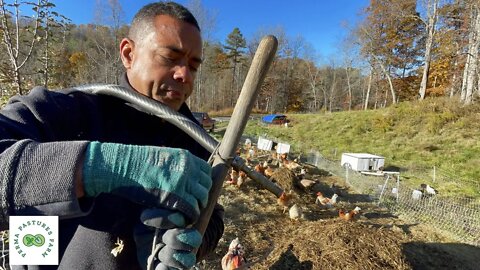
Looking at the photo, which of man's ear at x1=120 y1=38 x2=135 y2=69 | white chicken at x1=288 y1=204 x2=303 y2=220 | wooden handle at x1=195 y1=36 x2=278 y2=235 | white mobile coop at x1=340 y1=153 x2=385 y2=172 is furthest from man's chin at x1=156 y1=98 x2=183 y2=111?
white mobile coop at x1=340 y1=153 x2=385 y2=172

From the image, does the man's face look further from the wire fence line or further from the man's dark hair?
the wire fence line

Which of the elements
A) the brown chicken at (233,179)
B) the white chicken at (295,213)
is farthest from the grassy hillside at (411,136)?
the brown chicken at (233,179)

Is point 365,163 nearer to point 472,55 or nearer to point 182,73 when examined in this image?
point 472,55

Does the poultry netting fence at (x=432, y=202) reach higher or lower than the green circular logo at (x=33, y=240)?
lower

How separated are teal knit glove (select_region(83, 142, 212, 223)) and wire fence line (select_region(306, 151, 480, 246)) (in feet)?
25.9

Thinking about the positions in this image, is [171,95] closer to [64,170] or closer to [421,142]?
[64,170]

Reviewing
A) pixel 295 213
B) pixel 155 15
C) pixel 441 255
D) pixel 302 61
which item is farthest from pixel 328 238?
pixel 302 61

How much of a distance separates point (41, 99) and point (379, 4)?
31725 mm

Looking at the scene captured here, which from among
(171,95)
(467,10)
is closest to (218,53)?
(467,10)

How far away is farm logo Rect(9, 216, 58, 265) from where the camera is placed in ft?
2.44

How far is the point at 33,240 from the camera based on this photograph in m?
0.85

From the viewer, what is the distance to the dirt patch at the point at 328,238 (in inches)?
151

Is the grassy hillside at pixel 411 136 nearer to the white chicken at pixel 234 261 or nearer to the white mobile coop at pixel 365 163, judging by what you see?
the white mobile coop at pixel 365 163

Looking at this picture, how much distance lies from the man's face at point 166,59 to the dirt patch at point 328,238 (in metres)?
3.24
